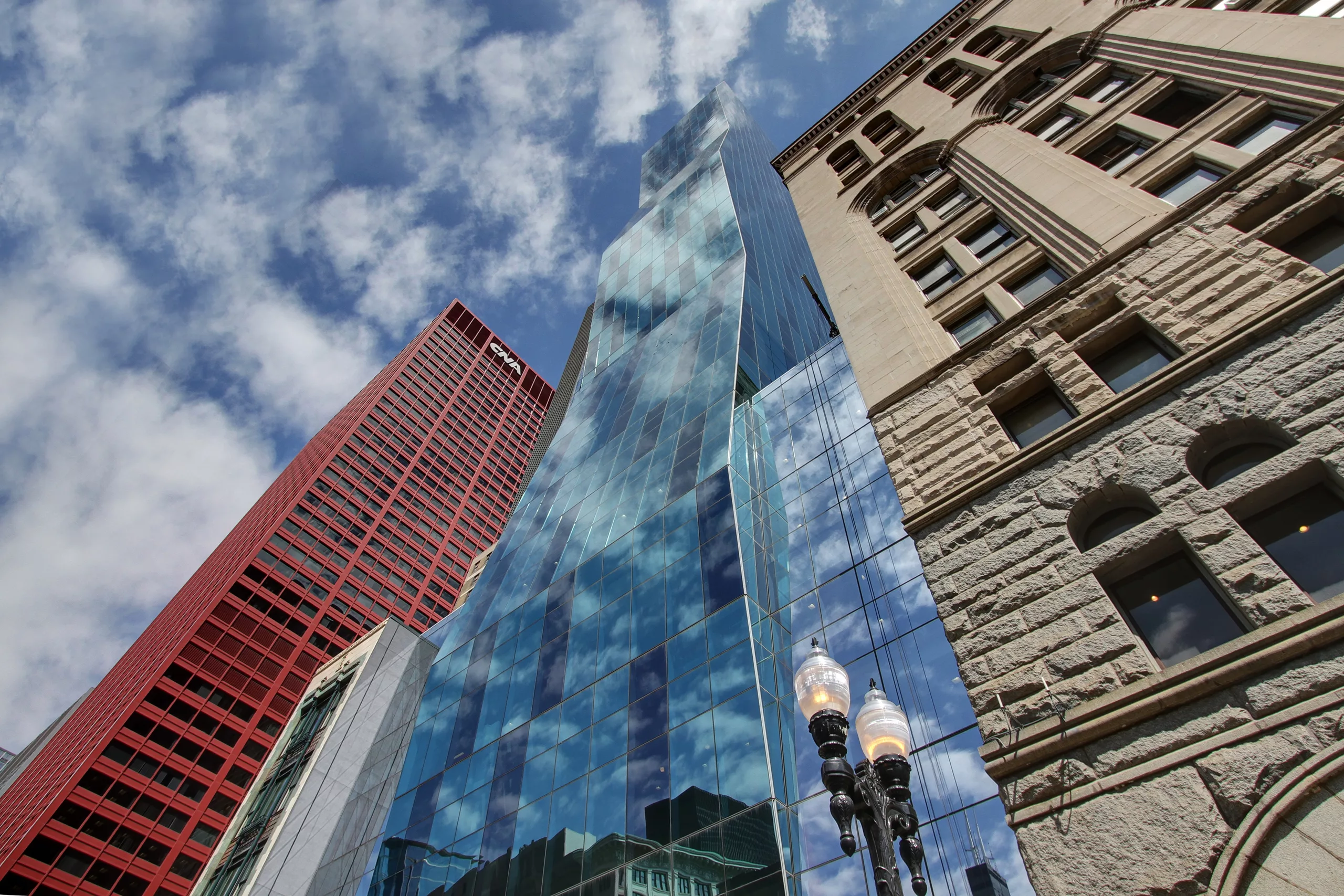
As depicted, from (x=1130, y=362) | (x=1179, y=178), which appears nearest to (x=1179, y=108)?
(x=1179, y=178)

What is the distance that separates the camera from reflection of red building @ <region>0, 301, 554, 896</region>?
178 ft

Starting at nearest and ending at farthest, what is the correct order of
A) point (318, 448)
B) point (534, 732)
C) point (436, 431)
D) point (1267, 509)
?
point (1267, 509) → point (534, 732) → point (318, 448) → point (436, 431)

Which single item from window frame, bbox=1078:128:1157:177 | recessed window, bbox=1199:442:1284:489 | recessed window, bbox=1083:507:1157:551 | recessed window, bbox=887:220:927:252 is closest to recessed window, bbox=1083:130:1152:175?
window frame, bbox=1078:128:1157:177

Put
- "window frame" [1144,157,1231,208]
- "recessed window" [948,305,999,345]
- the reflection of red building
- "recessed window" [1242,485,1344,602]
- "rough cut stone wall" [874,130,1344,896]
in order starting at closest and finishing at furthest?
"rough cut stone wall" [874,130,1344,896] < "recessed window" [1242,485,1344,602] < "window frame" [1144,157,1231,208] < "recessed window" [948,305,999,345] < the reflection of red building

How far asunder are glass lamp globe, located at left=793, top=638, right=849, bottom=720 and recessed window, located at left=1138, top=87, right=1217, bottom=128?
46.0 ft

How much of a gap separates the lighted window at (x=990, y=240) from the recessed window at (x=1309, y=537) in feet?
29.9

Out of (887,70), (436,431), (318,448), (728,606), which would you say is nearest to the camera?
(728,606)

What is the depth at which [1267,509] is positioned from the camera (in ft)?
25.7

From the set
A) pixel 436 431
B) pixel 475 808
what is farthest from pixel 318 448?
pixel 475 808

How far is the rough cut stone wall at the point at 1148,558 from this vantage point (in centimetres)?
632

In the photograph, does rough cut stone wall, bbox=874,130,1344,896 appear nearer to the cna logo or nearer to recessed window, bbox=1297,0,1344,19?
recessed window, bbox=1297,0,1344,19

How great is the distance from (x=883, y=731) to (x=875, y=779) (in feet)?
1.51

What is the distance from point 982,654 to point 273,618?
79078 mm

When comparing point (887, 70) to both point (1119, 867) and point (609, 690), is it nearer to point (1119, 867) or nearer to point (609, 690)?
point (609, 690)
